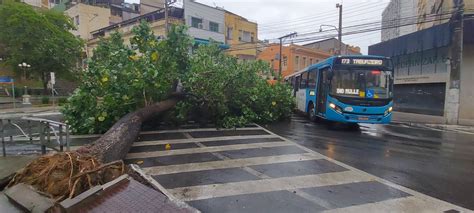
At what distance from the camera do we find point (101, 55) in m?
10.8

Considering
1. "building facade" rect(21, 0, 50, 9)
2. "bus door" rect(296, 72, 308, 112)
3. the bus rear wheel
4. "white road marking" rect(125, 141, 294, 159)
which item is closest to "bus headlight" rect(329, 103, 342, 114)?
the bus rear wheel

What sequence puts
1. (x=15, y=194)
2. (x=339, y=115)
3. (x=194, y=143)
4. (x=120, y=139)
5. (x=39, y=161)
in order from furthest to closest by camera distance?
1. (x=339, y=115)
2. (x=194, y=143)
3. (x=120, y=139)
4. (x=39, y=161)
5. (x=15, y=194)

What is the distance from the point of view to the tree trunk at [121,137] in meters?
5.31

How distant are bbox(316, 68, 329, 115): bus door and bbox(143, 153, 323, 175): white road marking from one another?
4663 millimetres

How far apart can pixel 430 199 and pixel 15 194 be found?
5949 mm

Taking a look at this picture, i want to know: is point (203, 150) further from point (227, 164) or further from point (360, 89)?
point (360, 89)

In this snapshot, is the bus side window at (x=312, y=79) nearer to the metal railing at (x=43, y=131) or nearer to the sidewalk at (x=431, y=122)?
the sidewalk at (x=431, y=122)

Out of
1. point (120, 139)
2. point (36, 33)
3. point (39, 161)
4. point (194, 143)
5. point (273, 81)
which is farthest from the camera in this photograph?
point (36, 33)

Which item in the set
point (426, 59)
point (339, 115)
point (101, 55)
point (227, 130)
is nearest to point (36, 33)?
point (101, 55)

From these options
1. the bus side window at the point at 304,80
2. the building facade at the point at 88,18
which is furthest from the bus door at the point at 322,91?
the building facade at the point at 88,18

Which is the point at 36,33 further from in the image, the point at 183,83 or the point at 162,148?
the point at 162,148

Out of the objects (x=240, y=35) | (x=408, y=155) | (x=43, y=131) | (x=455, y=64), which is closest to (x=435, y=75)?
(x=455, y=64)

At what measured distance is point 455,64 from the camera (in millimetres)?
14234

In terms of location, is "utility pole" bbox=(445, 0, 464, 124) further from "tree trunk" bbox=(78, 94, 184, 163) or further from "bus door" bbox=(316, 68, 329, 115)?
"tree trunk" bbox=(78, 94, 184, 163)
